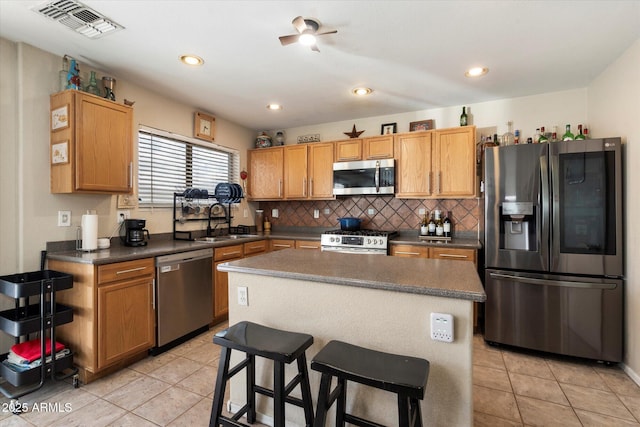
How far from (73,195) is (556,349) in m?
4.27

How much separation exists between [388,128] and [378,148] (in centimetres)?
39

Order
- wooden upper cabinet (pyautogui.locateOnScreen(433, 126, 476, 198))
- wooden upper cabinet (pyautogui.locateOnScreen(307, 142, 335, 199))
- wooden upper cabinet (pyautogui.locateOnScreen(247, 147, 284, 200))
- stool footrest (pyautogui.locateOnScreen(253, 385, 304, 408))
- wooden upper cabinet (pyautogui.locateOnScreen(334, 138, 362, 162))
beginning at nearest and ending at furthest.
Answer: stool footrest (pyautogui.locateOnScreen(253, 385, 304, 408)) < wooden upper cabinet (pyautogui.locateOnScreen(433, 126, 476, 198)) < wooden upper cabinet (pyautogui.locateOnScreen(334, 138, 362, 162)) < wooden upper cabinet (pyautogui.locateOnScreen(307, 142, 335, 199)) < wooden upper cabinet (pyautogui.locateOnScreen(247, 147, 284, 200))

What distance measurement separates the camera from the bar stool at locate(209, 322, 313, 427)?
1310mm

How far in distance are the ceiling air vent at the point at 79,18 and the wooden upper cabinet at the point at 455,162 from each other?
3.10 metres

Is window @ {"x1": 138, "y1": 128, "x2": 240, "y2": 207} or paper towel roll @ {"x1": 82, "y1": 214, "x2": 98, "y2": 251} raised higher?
window @ {"x1": 138, "y1": 128, "x2": 240, "y2": 207}

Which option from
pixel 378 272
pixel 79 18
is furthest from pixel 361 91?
pixel 79 18

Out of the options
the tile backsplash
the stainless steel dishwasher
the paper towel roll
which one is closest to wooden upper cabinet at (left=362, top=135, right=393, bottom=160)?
the tile backsplash

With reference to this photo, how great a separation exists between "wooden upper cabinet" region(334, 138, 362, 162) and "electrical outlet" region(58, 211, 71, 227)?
2837 millimetres

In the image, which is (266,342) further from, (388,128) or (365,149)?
(388,128)

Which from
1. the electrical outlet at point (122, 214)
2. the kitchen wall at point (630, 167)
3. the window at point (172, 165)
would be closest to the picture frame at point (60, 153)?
the electrical outlet at point (122, 214)

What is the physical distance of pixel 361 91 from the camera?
3.14 metres

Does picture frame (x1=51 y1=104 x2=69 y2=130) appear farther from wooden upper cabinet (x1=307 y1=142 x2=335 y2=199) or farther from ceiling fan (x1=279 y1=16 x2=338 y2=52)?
wooden upper cabinet (x1=307 y1=142 x2=335 y2=199)

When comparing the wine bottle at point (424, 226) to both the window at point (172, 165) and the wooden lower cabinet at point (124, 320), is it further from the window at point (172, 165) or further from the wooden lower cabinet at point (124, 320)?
A: the wooden lower cabinet at point (124, 320)

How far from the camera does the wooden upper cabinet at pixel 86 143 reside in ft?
7.39
